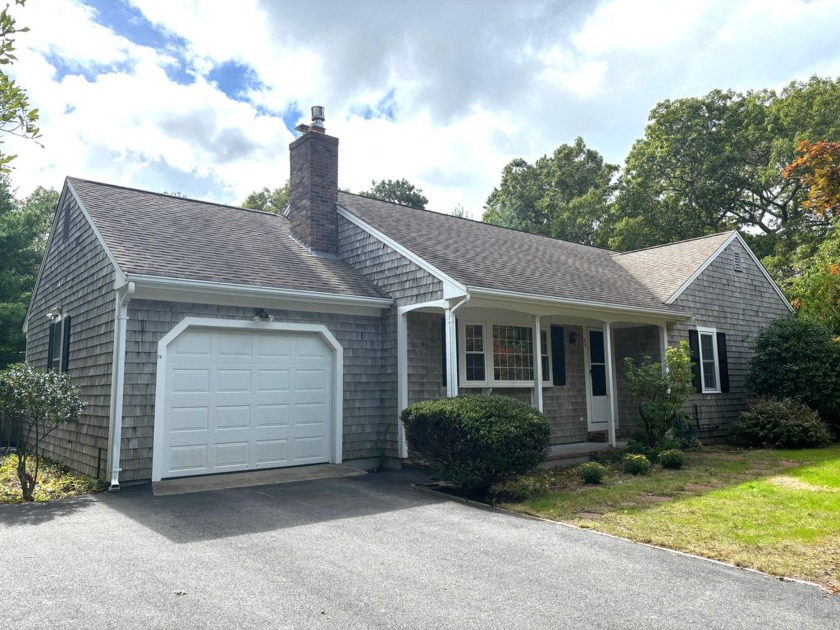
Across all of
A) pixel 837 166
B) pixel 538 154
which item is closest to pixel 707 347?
pixel 837 166

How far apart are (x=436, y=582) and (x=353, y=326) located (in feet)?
20.6

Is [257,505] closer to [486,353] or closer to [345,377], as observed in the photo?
[345,377]

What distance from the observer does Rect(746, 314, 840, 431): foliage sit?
42.1ft

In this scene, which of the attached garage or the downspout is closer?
the attached garage

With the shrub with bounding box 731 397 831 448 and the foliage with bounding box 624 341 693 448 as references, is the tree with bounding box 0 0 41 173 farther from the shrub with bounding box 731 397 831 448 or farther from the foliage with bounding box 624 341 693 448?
the shrub with bounding box 731 397 831 448

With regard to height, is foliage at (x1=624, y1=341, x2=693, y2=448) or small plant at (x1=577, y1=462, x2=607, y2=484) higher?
foliage at (x1=624, y1=341, x2=693, y2=448)

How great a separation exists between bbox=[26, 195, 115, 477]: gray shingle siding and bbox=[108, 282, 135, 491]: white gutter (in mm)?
356

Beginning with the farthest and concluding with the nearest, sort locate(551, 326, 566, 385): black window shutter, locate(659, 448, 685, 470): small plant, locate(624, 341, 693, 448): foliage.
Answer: locate(551, 326, 566, 385): black window shutter → locate(624, 341, 693, 448): foliage → locate(659, 448, 685, 470): small plant

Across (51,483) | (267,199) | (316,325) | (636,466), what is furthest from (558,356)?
(267,199)

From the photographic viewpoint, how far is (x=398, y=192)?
3766cm

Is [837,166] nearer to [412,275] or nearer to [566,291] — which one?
[566,291]

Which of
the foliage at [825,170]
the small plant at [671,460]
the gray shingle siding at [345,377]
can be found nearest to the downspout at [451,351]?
the gray shingle siding at [345,377]

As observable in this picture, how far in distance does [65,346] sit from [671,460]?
10318 millimetres

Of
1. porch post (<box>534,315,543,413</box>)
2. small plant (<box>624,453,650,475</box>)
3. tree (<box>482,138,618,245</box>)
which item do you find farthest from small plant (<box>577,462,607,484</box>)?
tree (<box>482,138,618,245</box>)
